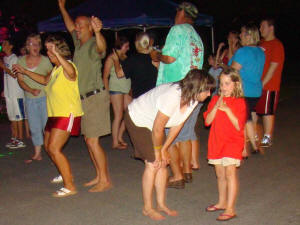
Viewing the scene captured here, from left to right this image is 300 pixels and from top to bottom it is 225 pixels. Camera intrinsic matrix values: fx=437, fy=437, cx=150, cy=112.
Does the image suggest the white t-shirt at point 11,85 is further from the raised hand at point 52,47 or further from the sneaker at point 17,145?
the raised hand at point 52,47

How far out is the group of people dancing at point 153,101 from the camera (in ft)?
14.0

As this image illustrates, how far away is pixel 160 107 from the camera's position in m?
4.05

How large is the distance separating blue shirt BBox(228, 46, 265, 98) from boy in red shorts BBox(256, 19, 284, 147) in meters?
0.68

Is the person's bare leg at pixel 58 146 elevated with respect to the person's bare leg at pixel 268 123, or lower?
elevated

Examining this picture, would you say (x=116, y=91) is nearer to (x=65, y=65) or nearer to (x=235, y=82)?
(x=65, y=65)

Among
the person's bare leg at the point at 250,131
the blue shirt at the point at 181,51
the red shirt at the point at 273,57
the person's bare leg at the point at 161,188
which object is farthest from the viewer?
the red shirt at the point at 273,57

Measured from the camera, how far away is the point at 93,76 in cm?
526

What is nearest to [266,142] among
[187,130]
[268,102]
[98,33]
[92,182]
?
[268,102]

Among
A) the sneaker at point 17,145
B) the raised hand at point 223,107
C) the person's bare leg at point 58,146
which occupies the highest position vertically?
the raised hand at point 223,107

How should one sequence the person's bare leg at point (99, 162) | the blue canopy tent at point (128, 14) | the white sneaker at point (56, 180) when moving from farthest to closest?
the blue canopy tent at point (128, 14) → the white sneaker at point (56, 180) → the person's bare leg at point (99, 162)

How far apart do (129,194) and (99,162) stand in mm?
539

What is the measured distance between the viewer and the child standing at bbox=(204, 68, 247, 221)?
4.35m

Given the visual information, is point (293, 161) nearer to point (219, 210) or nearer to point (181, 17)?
point (219, 210)

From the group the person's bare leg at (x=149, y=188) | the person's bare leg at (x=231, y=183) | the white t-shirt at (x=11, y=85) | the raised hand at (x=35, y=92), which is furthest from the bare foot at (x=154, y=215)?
the white t-shirt at (x=11, y=85)
